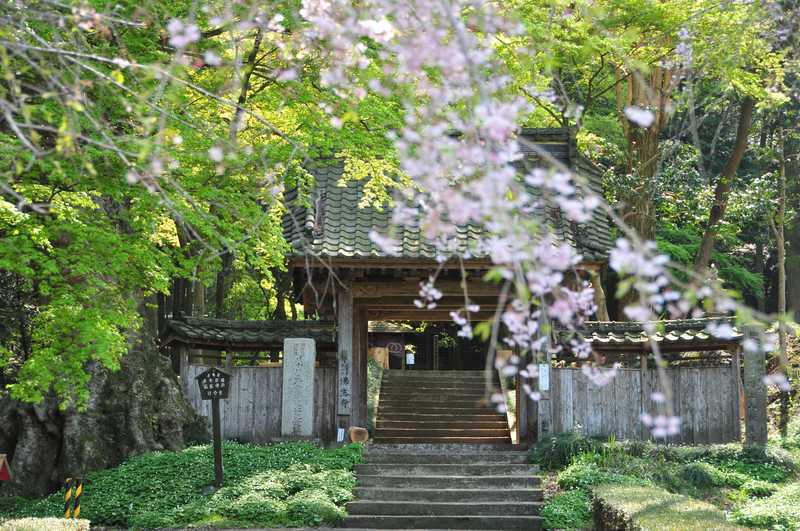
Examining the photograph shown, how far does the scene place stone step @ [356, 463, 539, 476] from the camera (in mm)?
13102

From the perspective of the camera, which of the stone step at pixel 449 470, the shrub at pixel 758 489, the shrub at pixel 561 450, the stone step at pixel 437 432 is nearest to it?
the shrub at pixel 758 489

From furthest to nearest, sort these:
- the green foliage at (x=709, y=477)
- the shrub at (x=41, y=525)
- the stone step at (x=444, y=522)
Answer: the green foliage at (x=709, y=477)
the stone step at (x=444, y=522)
the shrub at (x=41, y=525)

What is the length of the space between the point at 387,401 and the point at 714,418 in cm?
751

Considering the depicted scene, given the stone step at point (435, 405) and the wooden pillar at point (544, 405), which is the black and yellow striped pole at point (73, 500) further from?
the stone step at point (435, 405)

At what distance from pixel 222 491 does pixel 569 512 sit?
441 centimetres

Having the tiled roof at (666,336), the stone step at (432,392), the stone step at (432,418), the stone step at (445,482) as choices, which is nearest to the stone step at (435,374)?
the stone step at (432,392)

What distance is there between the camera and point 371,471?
13.1 metres

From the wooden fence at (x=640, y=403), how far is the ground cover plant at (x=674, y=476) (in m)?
1.03

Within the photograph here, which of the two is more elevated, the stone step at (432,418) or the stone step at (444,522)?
the stone step at (432,418)

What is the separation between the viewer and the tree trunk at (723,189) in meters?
19.8

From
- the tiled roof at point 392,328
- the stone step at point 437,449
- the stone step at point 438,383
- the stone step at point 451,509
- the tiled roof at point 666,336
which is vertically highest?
the tiled roof at point 392,328

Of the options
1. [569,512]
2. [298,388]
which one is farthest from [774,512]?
[298,388]

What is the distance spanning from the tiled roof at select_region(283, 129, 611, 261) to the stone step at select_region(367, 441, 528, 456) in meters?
2.96

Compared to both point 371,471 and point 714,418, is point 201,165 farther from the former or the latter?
point 714,418
